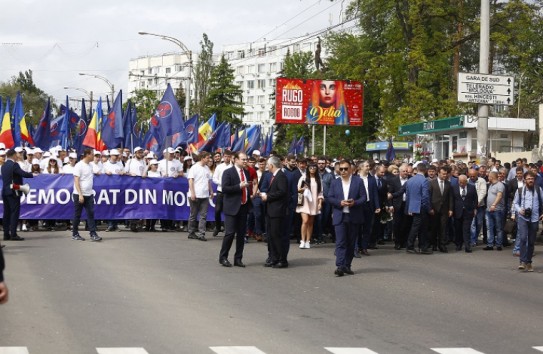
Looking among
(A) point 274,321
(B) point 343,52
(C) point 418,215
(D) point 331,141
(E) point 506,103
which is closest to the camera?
(A) point 274,321

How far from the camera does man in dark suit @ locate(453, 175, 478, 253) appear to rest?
20.9 m

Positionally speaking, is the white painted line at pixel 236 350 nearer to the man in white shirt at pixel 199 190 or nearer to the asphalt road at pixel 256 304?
the asphalt road at pixel 256 304

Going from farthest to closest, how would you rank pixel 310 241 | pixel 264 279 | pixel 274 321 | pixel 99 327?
pixel 310 241, pixel 264 279, pixel 274 321, pixel 99 327

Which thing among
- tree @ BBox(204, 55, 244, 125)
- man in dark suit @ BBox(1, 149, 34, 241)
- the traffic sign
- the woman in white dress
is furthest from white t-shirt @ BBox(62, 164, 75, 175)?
tree @ BBox(204, 55, 244, 125)

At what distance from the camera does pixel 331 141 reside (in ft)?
223

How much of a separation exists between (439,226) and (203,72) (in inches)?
2592

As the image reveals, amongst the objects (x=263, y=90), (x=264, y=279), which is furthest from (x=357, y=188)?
(x=263, y=90)

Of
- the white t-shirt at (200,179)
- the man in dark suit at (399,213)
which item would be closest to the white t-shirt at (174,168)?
the white t-shirt at (200,179)

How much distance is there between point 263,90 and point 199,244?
5265 inches

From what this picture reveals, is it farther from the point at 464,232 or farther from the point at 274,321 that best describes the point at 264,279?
the point at 464,232

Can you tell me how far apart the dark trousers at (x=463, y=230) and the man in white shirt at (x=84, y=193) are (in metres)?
7.78

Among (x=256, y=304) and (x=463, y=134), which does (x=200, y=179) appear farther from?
(x=463, y=134)

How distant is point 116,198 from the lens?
23.7 meters

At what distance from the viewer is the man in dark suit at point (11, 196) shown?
20141 mm
